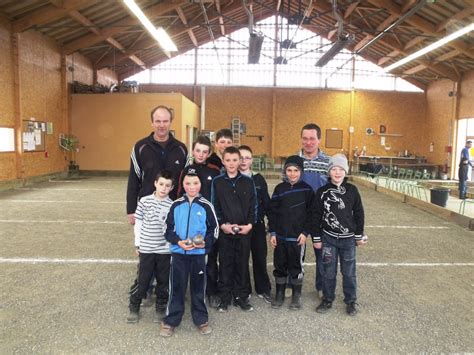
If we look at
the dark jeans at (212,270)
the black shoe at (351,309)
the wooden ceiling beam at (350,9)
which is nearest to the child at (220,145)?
the dark jeans at (212,270)

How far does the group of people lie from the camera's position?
3.11 m

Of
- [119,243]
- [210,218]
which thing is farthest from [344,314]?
[119,243]

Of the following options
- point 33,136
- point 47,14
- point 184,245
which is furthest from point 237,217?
point 33,136

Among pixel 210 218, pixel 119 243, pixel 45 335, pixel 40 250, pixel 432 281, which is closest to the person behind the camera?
pixel 45 335

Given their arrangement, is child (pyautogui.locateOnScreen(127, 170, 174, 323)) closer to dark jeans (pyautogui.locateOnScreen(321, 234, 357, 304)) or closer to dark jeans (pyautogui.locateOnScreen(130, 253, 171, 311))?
dark jeans (pyautogui.locateOnScreen(130, 253, 171, 311))

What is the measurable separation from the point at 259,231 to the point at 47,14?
9637 mm

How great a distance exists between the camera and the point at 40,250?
4902mm

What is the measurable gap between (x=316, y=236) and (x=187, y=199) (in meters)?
1.15

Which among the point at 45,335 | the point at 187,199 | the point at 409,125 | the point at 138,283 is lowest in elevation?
the point at 45,335

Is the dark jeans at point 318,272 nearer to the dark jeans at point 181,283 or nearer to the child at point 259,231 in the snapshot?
the child at point 259,231

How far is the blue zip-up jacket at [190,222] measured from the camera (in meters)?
2.94

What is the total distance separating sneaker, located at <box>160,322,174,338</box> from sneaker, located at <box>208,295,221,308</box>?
1.81 feet

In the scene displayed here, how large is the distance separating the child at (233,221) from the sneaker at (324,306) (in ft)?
1.93

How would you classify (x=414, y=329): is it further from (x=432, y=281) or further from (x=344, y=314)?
(x=432, y=281)
